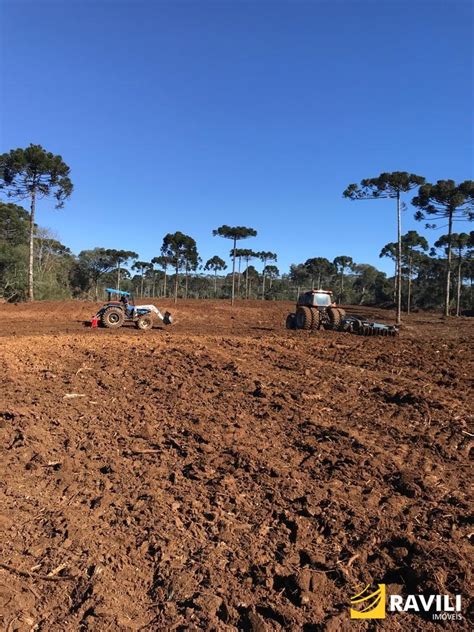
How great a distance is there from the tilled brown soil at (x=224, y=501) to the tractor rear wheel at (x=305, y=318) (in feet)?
33.5

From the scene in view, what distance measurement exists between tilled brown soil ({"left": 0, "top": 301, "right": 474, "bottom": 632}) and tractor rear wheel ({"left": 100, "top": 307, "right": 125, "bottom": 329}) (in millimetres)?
9831

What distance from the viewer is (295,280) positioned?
86.2 m

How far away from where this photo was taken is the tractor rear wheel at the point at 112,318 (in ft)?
59.1

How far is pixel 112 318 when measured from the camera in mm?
18234

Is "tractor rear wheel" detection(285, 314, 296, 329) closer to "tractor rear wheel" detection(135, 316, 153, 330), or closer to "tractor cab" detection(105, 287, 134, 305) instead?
"tractor rear wheel" detection(135, 316, 153, 330)

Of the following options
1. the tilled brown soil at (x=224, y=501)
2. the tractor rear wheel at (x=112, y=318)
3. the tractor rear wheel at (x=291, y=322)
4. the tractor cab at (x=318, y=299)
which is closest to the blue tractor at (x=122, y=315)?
the tractor rear wheel at (x=112, y=318)

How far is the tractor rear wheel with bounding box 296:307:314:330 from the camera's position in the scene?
60.4 ft

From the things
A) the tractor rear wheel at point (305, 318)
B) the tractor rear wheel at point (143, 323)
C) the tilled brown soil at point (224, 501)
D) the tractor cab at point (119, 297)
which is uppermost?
the tractor cab at point (119, 297)

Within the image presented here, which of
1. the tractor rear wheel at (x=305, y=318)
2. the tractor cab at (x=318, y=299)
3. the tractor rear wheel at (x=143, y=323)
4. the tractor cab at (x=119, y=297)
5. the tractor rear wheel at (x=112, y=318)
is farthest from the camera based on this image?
the tractor cab at (x=318, y=299)

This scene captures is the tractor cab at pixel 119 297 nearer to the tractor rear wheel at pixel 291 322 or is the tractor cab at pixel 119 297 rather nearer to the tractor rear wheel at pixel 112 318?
the tractor rear wheel at pixel 112 318

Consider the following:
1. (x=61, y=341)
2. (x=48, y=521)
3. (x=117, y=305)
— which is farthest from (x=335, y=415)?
(x=117, y=305)

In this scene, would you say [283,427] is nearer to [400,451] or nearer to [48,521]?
[400,451]

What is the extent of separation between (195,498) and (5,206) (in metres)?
48.8

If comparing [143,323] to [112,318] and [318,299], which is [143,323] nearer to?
[112,318]
